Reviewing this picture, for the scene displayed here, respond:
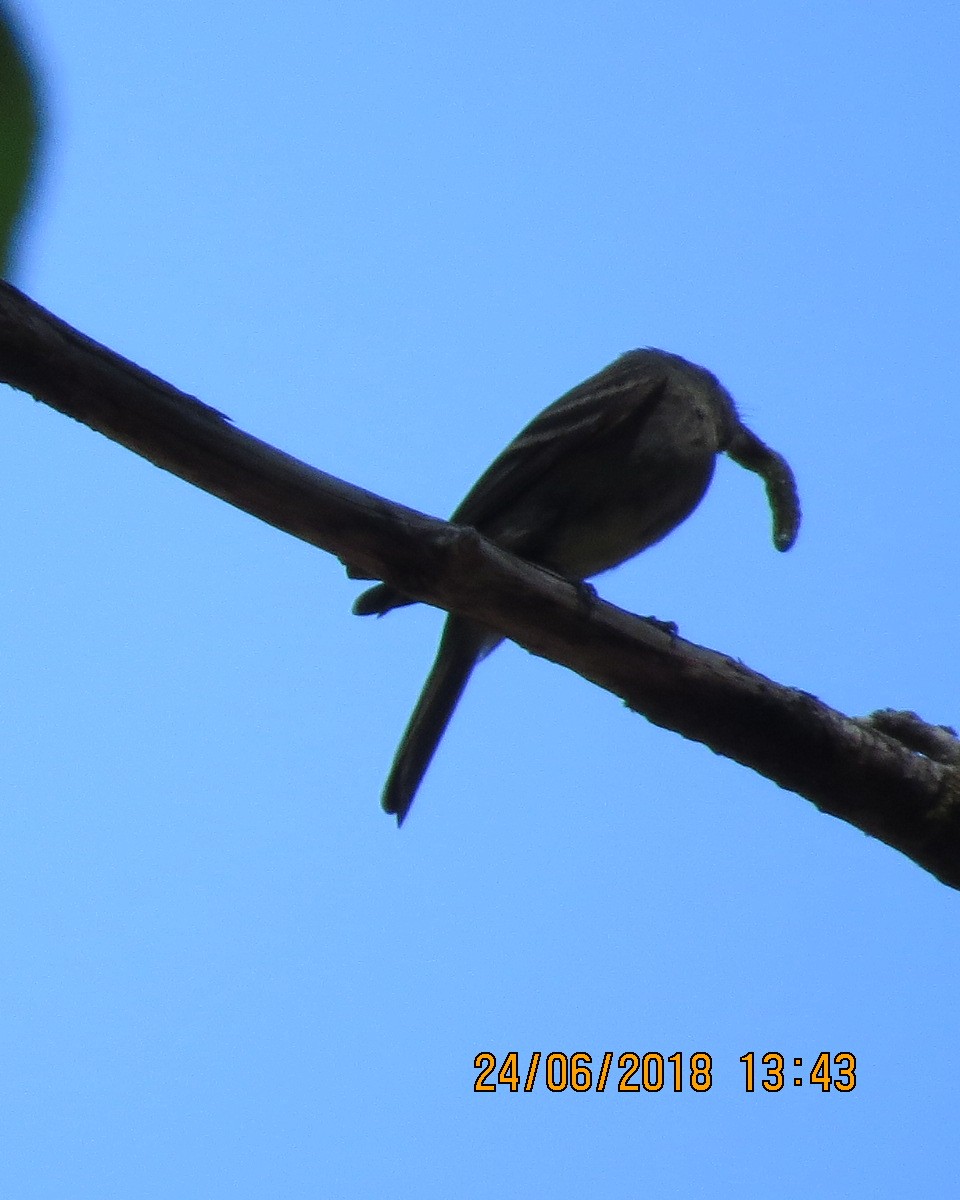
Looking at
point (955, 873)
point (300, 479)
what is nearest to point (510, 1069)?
point (955, 873)

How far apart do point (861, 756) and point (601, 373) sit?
5.99 feet

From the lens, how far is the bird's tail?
363cm

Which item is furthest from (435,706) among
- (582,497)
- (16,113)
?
(16,113)

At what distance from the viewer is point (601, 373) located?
4277 millimetres

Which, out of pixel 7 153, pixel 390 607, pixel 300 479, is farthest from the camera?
pixel 390 607

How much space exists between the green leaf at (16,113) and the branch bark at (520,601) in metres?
1.36

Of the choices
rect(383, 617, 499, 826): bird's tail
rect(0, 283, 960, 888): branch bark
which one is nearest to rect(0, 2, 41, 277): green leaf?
rect(0, 283, 960, 888): branch bark

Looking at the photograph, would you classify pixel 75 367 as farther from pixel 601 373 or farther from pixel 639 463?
pixel 601 373

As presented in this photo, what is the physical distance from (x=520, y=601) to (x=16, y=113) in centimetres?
186

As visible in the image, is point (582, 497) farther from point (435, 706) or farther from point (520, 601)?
point (520, 601)

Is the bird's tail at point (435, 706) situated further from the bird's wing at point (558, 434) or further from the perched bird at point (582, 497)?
the bird's wing at point (558, 434)

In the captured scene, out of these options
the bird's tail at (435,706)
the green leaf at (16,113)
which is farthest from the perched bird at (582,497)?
the green leaf at (16,113)

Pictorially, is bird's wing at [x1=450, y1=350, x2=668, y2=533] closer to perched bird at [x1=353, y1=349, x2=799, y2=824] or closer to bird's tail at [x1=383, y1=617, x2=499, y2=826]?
perched bird at [x1=353, y1=349, x2=799, y2=824]

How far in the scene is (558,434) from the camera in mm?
3812
